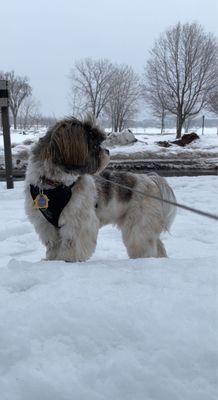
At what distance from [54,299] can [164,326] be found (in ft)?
2.37

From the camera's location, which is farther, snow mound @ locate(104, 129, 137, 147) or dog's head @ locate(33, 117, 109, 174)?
snow mound @ locate(104, 129, 137, 147)

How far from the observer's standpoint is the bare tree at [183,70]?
39.9 m

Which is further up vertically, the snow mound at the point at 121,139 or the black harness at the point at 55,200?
the black harness at the point at 55,200

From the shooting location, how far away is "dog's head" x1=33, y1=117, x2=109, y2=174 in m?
4.29

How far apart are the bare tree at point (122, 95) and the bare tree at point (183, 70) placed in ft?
30.2

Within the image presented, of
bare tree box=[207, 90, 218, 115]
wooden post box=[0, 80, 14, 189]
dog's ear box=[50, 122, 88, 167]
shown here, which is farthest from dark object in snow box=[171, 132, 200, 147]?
dog's ear box=[50, 122, 88, 167]

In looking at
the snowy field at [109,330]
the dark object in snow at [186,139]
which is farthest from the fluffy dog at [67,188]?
the dark object in snow at [186,139]

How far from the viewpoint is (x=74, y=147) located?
4.29 m

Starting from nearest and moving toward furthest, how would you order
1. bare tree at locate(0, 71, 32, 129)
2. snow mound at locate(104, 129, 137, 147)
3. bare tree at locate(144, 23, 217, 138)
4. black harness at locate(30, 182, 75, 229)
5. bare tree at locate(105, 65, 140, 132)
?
black harness at locate(30, 182, 75, 229), snow mound at locate(104, 129, 137, 147), bare tree at locate(144, 23, 217, 138), bare tree at locate(105, 65, 140, 132), bare tree at locate(0, 71, 32, 129)

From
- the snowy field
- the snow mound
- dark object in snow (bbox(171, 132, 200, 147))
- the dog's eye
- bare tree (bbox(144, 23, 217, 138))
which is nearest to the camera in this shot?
the snowy field

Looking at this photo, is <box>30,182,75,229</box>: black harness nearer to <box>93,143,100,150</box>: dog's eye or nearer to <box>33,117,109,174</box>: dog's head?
<box>33,117,109,174</box>: dog's head

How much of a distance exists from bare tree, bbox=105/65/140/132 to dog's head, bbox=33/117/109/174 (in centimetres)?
4819

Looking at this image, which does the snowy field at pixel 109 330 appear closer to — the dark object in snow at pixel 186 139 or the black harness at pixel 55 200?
the black harness at pixel 55 200

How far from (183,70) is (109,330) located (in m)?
41.3
